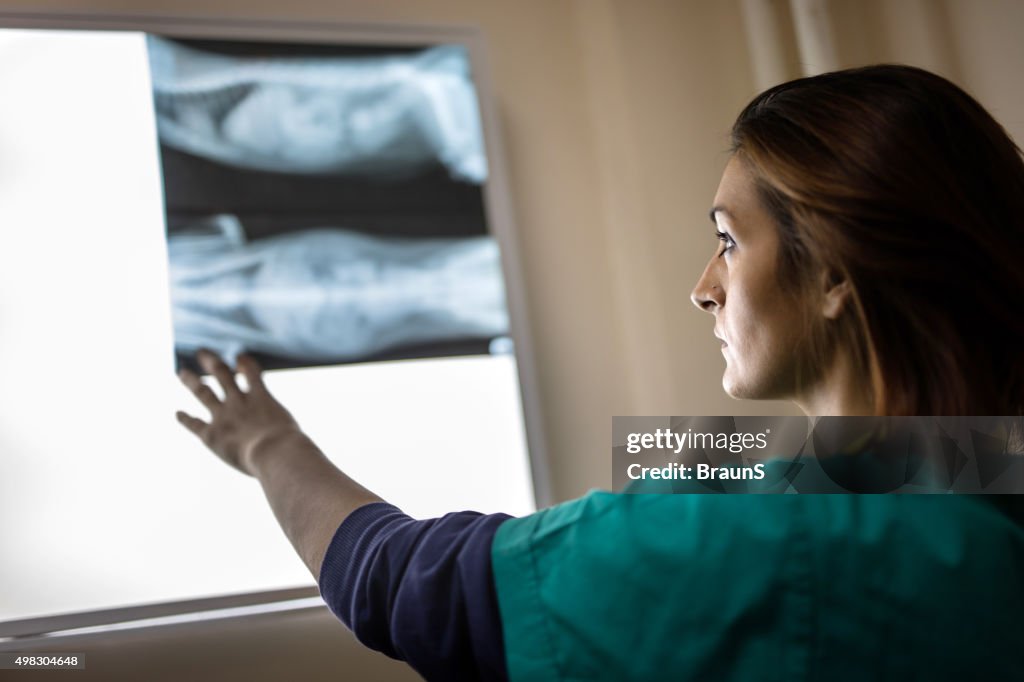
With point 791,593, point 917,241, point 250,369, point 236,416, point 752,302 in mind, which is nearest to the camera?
point 791,593

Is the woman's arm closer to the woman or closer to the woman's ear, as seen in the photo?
the woman

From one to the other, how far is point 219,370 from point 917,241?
98 cm

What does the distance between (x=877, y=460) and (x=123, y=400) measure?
3.44 feet

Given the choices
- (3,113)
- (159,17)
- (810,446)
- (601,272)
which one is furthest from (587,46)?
(810,446)

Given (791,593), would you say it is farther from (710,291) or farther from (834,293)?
(710,291)

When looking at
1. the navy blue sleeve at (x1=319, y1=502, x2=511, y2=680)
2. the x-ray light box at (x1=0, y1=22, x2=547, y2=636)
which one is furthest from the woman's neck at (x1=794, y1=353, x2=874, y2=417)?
the x-ray light box at (x1=0, y1=22, x2=547, y2=636)

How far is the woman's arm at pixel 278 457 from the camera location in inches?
33.5

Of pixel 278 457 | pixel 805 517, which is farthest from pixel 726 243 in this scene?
pixel 278 457

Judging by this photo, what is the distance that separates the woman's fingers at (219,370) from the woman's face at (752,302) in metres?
0.73

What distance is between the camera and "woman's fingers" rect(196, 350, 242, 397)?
4.31ft

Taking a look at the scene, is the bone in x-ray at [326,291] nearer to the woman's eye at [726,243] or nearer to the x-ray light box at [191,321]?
the x-ray light box at [191,321]

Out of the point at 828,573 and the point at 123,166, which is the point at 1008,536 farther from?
the point at 123,166

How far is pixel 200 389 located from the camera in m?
1.29

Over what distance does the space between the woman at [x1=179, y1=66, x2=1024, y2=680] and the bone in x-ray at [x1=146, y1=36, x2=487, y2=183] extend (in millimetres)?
718
